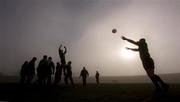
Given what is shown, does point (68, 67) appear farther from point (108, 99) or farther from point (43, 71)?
point (108, 99)

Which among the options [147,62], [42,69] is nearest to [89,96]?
[147,62]

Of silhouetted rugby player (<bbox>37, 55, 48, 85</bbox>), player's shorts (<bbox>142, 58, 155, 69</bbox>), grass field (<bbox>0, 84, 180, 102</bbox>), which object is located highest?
silhouetted rugby player (<bbox>37, 55, 48, 85</bbox>)

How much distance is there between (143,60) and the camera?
13.3 meters

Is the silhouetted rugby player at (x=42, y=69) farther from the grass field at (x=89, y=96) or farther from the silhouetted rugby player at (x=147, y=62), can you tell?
the silhouetted rugby player at (x=147, y=62)

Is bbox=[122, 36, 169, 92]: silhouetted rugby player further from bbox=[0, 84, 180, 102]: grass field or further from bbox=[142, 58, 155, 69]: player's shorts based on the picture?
bbox=[0, 84, 180, 102]: grass field

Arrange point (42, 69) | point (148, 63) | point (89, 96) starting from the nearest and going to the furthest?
1. point (148, 63)
2. point (89, 96)
3. point (42, 69)

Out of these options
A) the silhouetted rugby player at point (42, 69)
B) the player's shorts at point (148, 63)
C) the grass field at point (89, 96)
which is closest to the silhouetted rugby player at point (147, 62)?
the player's shorts at point (148, 63)

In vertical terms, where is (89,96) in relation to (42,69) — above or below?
below

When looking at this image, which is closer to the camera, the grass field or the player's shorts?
the grass field

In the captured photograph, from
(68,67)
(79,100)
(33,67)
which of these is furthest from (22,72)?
(79,100)

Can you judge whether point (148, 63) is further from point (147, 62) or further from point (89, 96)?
point (89, 96)

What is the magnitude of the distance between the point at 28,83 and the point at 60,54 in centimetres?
325

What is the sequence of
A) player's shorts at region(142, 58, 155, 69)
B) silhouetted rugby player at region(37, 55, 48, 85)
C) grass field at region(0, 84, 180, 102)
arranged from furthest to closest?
silhouetted rugby player at region(37, 55, 48, 85)
player's shorts at region(142, 58, 155, 69)
grass field at region(0, 84, 180, 102)

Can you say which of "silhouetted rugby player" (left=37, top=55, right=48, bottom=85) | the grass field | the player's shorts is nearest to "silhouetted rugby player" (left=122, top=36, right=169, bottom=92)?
the player's shorts
